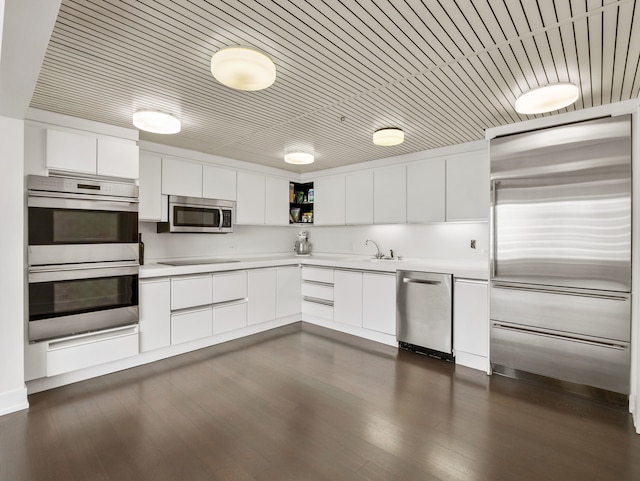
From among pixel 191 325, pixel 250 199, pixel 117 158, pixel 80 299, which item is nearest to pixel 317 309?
pixel 191 325

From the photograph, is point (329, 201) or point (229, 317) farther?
point (329, 201)

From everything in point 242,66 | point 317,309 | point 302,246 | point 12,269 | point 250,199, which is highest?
point 242,66

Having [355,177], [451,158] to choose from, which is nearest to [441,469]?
[451,158]

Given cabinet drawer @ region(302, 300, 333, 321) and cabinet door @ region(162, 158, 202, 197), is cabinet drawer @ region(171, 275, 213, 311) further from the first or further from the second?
cabinet drawer @ region(302, 300, 333, 321)

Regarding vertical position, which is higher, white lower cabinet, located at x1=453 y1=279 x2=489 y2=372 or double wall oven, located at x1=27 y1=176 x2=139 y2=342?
double wall oven, located at x1=27 y1=176 x2=139 y2=342

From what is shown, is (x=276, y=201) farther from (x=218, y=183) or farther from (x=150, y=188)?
(x=150, y=188)

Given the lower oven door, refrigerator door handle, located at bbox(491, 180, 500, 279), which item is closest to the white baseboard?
the lower oven door

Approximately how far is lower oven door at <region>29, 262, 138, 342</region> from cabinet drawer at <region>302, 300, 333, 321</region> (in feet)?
7.62

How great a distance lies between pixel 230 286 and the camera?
161 inches

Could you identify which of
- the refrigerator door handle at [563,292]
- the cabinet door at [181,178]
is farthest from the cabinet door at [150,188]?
the refrigerator door handle at [563,292]

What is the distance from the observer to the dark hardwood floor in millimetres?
1862

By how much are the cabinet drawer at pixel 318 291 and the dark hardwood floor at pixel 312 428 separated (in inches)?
54.4

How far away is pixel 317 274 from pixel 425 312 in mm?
1673

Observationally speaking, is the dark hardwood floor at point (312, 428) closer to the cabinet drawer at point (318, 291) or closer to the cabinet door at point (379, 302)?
the cabinet door at point (379, 302)
